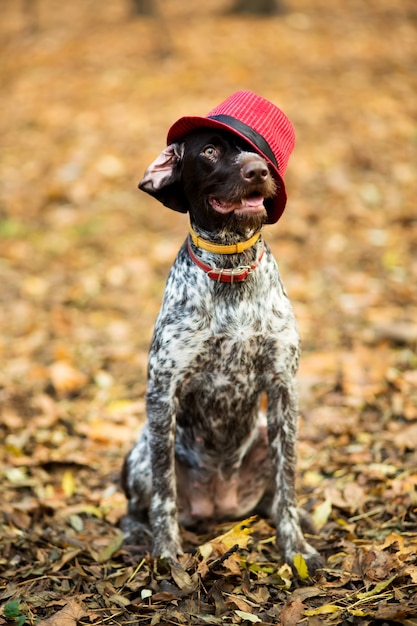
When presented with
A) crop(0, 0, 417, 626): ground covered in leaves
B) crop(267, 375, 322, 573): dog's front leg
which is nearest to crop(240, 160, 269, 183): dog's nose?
crop(267, 375, 322, 573): dog's front leg

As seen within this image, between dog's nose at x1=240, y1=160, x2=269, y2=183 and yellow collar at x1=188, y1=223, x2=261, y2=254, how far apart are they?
1.38ft

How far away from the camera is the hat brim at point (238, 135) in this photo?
3.24 metres

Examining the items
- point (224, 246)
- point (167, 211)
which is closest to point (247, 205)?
point (224, 246)

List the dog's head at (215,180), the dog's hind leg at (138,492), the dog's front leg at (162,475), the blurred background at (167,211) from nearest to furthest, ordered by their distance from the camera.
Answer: the dog's head at (215,180) → the dog's front leg at (162,475) → the dog's hind leg at (138,492) → the blurred background at (167,211)

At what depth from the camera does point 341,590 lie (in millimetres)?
3371

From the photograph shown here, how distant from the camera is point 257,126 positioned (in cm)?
332

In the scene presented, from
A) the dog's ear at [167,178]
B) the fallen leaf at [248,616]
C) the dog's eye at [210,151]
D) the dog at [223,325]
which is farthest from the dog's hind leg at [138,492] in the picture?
the dog's eye at [210,151]


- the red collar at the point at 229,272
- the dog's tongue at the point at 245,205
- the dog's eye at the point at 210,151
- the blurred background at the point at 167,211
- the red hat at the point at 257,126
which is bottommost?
the blurred background at the point at 167,211

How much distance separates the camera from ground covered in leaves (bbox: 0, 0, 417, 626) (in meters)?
3.52

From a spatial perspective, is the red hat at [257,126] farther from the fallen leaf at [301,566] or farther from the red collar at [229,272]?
the fallen leaf at [301,566]

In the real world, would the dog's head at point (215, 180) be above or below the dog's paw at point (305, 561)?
above

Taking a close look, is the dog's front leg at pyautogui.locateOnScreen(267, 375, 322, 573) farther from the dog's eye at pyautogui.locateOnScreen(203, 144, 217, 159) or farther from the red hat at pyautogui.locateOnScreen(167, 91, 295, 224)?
the dog's eye at pyautogui.locateOnScreen(203, 144, 217, 159)

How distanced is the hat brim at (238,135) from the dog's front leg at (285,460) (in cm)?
81

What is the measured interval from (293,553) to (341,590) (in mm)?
387
